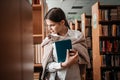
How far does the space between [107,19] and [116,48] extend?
24.0 inches

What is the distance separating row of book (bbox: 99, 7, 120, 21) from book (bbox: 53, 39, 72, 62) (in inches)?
122

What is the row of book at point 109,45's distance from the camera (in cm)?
488

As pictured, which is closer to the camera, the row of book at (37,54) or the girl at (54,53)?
the girl at (54,53)

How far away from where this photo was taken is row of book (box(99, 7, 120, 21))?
490 cm

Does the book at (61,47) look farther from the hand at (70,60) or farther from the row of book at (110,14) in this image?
the row of book at (110,14)

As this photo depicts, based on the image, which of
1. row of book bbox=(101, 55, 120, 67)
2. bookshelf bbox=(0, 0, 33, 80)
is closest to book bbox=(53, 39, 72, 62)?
bookshelf bbox=(0, 0, 33, 80)

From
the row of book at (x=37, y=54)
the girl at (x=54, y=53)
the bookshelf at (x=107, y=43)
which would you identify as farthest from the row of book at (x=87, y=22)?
the girl at (x=54, y=53)

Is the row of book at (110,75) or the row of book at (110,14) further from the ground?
the row of book at (110,14)

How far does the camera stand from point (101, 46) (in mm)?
4863

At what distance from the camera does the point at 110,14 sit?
4953 mm

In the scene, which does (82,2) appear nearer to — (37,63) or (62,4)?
(62,4)

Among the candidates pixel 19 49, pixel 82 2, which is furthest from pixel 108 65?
pixel 82 2

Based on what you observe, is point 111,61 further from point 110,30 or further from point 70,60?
point 70,60

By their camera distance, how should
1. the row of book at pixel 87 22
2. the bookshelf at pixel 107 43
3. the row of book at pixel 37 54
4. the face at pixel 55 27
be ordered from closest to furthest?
the face at pixel 55 27, the row of book at pixel 37 54, the bookshelf at pixel 107 43, the row of book at pixel 87 22
